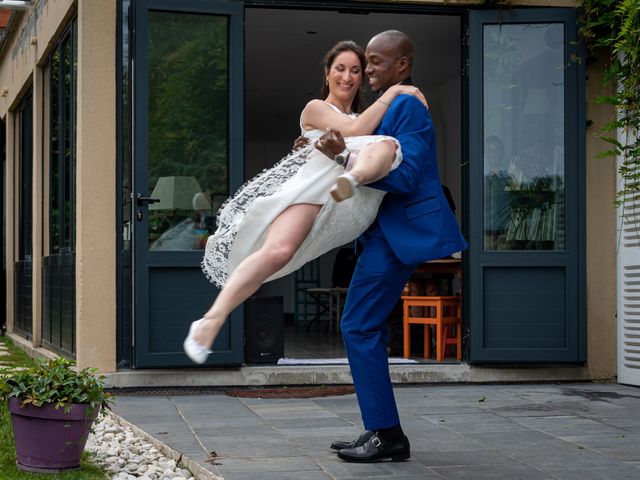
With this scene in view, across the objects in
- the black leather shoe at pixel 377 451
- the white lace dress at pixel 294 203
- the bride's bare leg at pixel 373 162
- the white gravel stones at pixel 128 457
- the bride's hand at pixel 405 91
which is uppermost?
the bride's hand at pixel 405 91

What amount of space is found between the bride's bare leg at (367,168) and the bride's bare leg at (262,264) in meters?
0.27

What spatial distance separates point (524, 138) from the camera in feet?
23.0

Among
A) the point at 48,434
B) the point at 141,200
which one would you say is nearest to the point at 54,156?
the point at 141,200

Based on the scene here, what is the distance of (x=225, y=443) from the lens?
4570 millimetres

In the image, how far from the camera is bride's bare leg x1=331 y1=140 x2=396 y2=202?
131 inches

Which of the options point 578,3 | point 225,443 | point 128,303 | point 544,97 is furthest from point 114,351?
point 578,3

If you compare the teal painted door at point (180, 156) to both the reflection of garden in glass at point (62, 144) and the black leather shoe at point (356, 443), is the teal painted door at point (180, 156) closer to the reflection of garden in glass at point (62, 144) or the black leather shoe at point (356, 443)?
the reflection of garden in glass at point (62, 144)

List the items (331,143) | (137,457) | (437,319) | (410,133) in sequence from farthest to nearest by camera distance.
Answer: (437,319), (137,457), (410,133), (331,143)

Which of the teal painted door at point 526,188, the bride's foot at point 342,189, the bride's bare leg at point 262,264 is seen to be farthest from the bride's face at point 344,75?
the teal painted door at point 526,188

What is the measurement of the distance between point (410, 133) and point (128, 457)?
1.89m

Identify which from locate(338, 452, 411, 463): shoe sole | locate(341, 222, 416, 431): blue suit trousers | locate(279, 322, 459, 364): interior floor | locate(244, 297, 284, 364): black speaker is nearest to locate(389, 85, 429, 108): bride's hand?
locate(341, 222, 416, 431): blue suit trousers

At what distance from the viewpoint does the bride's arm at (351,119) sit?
3826 mm

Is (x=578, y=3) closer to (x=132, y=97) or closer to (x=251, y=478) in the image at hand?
(x=132, y=97)

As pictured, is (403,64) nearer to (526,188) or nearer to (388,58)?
(388,58)
